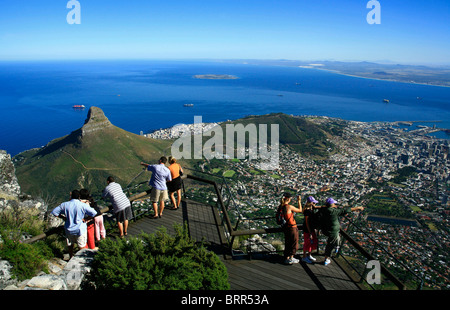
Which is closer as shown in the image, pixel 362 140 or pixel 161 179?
pixel 161 179

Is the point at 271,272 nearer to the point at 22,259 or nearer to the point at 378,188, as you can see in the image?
the point at 22,259

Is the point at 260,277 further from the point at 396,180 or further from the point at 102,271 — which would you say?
the point at 396,180

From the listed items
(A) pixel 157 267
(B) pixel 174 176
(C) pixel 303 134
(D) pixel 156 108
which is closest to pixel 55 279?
(A) pixel 157 267

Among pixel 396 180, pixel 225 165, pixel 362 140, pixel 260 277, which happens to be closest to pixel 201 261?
pixel 260 277

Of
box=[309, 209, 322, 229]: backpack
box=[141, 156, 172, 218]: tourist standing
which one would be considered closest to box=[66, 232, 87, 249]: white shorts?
box=[141, 156, 172, 218]: tourist standing

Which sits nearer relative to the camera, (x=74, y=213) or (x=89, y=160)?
(x=74, y=213)

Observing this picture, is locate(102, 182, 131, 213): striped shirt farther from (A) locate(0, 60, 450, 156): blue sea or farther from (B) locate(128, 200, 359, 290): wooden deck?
(A) locate(0, 60, 450, 156): blue sea
